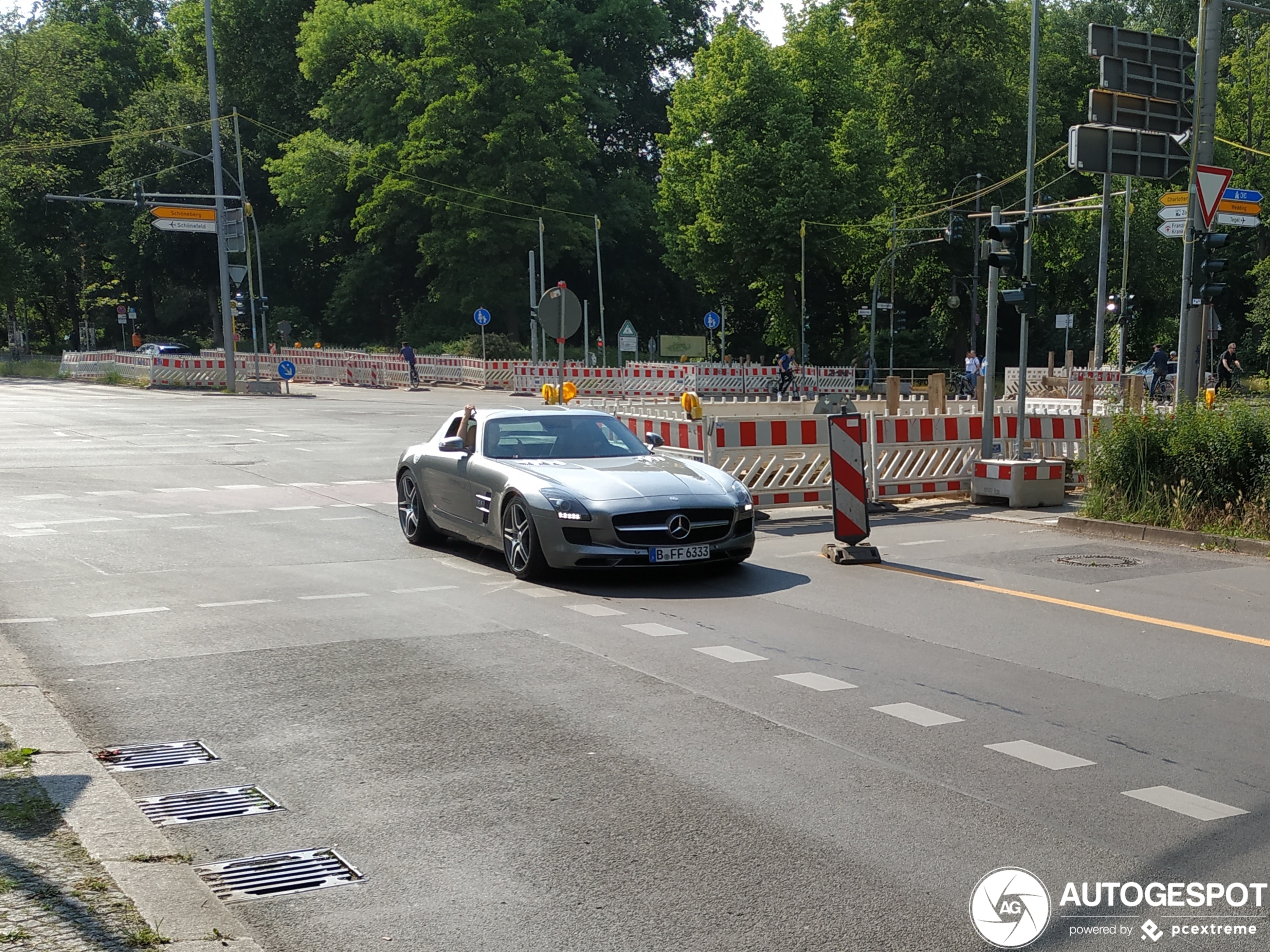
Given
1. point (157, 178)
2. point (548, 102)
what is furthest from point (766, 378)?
point (157, 178)

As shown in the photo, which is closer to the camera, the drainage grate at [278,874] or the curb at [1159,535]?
the drainage grate at [278,874]

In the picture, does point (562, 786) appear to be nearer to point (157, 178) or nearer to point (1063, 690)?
point (1063, 690)

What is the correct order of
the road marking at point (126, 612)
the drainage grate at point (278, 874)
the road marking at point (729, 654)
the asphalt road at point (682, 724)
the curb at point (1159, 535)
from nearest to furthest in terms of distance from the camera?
the asphalt road at point (682, 724) < the drainage grate at point (278, 874) < the road marking at point (729, 654) < the road marking at point (126, 612) < the curb at point (1159, 535)

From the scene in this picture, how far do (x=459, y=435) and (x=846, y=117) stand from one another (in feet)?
165

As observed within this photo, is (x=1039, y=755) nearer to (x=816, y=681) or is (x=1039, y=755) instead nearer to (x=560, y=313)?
(x=816, y=681)

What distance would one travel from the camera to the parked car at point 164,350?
2353 inches

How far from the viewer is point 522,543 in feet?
Answer: 36.6

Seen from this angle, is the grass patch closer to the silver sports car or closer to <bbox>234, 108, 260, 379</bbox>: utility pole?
the silver sports car

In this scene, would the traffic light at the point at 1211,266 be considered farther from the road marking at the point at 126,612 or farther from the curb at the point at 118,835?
the curb at the point at 118,835

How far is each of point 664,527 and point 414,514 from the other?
358 cm

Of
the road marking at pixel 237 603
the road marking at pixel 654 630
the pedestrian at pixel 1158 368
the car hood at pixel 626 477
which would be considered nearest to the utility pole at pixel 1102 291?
the pedestrian at pixel 1158 368

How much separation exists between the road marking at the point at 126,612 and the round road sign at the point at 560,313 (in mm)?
10796

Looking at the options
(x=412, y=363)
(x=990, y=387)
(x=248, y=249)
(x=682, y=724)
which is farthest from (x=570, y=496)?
(x=248, y=249)

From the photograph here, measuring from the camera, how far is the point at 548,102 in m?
65.7
